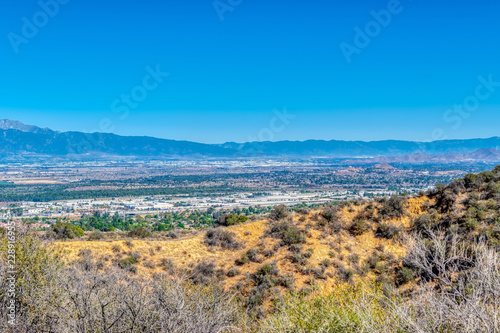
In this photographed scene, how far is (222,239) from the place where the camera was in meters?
25.8

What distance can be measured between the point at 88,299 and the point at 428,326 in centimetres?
895

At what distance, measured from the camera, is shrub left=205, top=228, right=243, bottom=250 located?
25109 mm

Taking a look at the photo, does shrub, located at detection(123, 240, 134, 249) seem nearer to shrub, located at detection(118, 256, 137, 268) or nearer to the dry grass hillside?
the dry grass hillside

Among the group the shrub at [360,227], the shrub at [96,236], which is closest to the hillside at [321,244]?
the shrub at [360,227]

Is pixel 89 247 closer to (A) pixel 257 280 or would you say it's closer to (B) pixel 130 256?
(B) pixel 130 256

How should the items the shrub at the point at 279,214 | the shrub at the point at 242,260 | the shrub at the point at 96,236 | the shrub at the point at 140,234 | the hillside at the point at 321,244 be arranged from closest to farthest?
the hillside at the point at 321,244
the shrub at the point at 242,260
the shrub at the point at 96,236
the shrub at the point at 279,214
the shrub at the point at 140,234

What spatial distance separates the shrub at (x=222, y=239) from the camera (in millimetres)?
25109

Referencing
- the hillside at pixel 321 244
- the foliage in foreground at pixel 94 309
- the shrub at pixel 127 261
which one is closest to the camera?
the foliage in foreground at pixel 94 309

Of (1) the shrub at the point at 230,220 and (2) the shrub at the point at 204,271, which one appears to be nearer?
(2) the shrub at the point at 204,271

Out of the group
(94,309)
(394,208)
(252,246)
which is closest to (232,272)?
(252,246)

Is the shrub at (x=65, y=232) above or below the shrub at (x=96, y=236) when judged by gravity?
above

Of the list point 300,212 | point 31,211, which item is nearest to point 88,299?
point 300,212

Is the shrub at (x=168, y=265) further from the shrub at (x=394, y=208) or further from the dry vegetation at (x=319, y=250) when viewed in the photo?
the shrub at (x=394, y=208)

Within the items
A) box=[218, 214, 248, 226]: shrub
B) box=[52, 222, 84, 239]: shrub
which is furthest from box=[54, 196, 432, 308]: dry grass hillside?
box=[52, 222, 84, 239]: shrub
